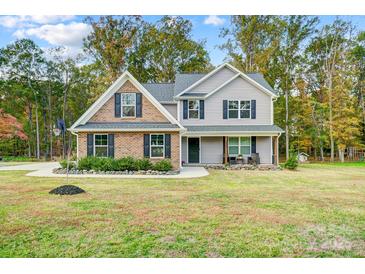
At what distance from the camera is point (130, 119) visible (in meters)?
15.3

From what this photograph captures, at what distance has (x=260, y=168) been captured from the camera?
16750 millimetres

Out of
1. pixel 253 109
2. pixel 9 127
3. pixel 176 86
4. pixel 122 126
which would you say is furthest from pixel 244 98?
pixel 9 127

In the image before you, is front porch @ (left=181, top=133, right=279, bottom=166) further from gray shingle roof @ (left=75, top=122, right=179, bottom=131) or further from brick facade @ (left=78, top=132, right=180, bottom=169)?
gray shingle roof @ (left=75, top=122, right=179, bottom=131)

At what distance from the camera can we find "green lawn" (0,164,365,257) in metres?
4.29

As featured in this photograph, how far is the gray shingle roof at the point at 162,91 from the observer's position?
19592 mm

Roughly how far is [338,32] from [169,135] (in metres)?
19.0

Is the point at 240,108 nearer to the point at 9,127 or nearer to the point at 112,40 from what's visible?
the point at 112,40

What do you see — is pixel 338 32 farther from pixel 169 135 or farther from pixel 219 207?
pixel 219 207

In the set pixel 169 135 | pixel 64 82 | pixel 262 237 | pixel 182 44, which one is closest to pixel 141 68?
pixel 182 44

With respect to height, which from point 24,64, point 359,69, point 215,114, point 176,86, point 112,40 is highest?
point 112,40

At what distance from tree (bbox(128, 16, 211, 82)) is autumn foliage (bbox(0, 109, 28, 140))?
12.3 metres

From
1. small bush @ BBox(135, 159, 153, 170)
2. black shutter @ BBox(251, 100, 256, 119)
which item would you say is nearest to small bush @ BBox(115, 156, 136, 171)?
small bush @ BBox(135, 159, 153, 170)

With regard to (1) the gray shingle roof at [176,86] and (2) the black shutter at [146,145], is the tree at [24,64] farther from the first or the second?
(2) the black shutter at [146,145]

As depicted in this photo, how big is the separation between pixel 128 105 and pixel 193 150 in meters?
5.23
